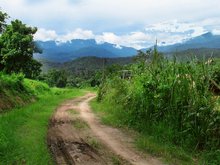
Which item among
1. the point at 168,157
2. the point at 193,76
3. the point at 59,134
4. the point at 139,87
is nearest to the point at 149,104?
the point at 139,87

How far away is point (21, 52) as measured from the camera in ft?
162

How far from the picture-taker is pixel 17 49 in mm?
49656

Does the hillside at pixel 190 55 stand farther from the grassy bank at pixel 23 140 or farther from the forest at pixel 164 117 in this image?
the grassy bank at pixel 23 140

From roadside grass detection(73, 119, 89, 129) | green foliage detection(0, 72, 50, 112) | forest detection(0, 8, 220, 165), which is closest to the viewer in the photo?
forest detection(0, 8, 220, 165)

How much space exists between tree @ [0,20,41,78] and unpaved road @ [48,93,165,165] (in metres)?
33.0

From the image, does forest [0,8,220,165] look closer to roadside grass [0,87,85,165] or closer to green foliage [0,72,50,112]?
roadside grass [0,87,85,165]

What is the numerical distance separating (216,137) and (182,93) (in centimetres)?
238

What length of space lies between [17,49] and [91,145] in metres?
38.8

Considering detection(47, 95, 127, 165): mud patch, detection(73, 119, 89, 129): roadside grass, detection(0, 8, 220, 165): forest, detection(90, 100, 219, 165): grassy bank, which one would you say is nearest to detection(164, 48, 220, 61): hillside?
detection(0, 8, 220, 165): forest

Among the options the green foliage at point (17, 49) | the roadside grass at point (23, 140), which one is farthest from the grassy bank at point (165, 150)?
the green foliage at point (17, 49)

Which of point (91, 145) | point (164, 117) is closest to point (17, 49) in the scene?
point (164, 117)

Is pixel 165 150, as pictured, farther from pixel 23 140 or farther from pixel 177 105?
pixel 23 140

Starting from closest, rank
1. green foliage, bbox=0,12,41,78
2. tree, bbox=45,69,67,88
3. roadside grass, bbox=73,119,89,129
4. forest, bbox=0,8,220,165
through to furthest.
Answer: forest, bbox=0,8,220,165, roadside grass, bbox=73,119,89,129, green foliage, bbox=0,12,41,78, tree, bbox=45,69,67,88

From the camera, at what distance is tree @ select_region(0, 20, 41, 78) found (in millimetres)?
49438
